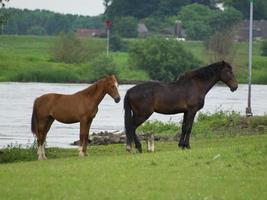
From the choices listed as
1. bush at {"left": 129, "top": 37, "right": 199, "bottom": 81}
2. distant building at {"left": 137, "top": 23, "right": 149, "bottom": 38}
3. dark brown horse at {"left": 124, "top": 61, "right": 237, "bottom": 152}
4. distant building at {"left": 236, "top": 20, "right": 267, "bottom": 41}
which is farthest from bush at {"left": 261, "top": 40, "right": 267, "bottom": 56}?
dark brown horse at {"left": 124, "top": 61, "right": 237, "bottom": 152}

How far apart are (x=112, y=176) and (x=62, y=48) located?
85590 mm

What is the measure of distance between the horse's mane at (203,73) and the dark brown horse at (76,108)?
1655 mm

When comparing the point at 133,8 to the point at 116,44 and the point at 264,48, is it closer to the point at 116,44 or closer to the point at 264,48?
the point at 116,44

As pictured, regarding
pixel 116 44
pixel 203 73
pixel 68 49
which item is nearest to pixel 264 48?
pixel 116 44

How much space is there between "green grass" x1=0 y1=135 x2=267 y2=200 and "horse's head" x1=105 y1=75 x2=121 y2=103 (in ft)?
6.56

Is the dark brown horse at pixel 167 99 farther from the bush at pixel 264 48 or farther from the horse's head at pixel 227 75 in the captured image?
the bush at pixel 264 48

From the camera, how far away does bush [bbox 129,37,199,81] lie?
90375 mm

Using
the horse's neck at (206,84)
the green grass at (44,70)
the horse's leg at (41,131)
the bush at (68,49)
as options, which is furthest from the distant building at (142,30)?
the horse's leg at (41,131)

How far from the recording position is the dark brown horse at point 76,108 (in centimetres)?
2338

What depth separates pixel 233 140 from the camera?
87.4 feet

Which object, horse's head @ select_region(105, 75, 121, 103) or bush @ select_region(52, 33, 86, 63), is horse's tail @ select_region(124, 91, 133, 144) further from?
bush @ select_region(52, 33, 86, 63)

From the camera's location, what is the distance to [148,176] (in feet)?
58.2

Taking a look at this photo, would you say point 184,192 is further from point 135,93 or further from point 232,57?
point 232,57

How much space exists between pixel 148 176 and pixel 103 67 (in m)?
70.1
